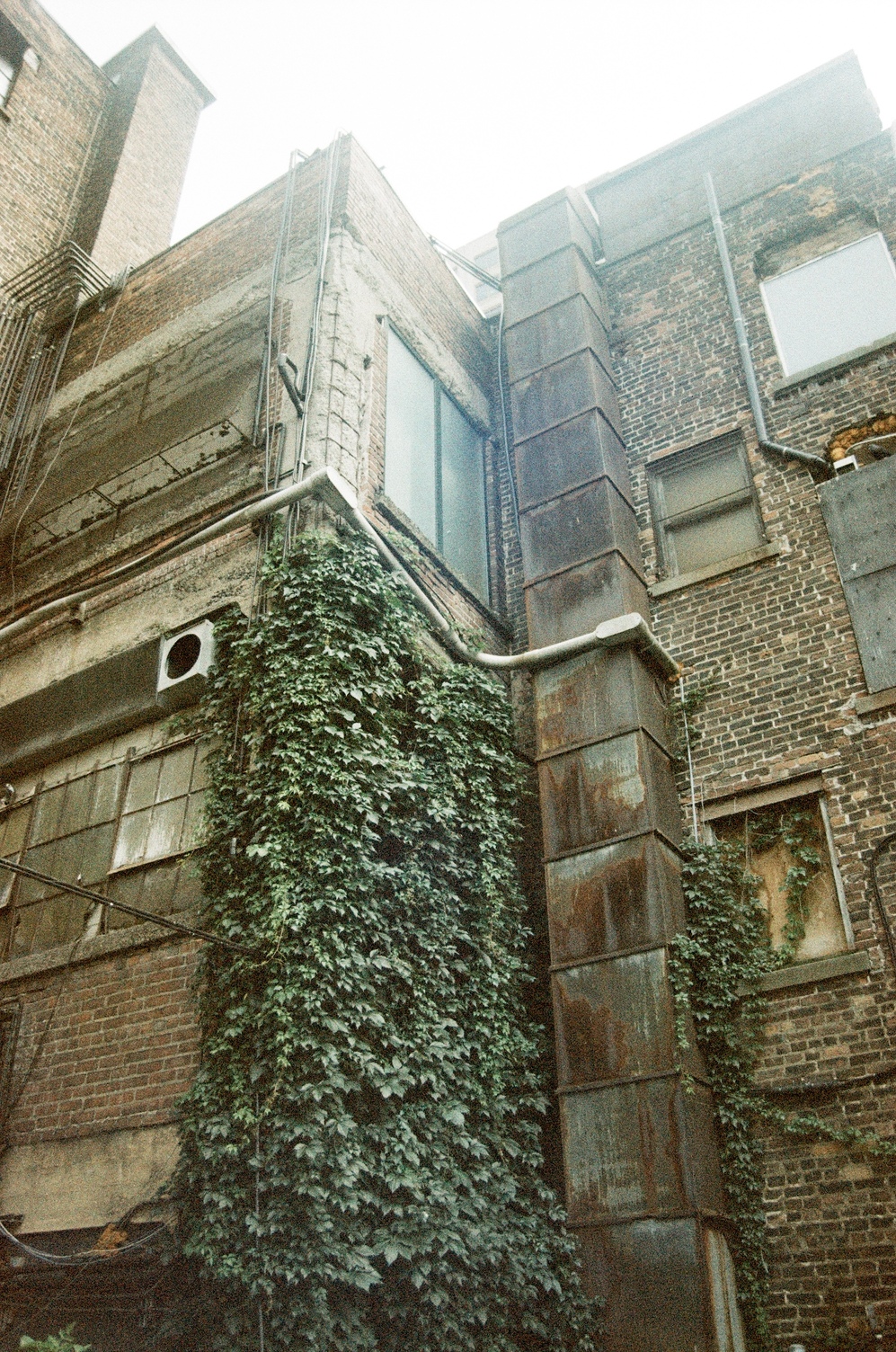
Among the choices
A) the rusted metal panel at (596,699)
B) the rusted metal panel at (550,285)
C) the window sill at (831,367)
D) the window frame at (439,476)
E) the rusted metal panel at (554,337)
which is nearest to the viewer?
the rusted metal panel at (596,699)

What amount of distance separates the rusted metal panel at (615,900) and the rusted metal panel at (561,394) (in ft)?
16.5

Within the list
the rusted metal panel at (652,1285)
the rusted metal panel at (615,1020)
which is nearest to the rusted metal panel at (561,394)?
the rusted metal panel at (615,1020)

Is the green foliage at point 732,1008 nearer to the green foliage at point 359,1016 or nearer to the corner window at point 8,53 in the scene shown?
the green foliage at point 359,1016

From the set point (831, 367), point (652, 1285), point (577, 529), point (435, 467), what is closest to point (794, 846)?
point (652, 1285)

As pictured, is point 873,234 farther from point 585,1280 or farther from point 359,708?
point 585,1280

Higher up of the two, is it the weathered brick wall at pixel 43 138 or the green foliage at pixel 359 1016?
the weathered brick wall at pixel 43 138

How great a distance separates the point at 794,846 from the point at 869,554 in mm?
2761

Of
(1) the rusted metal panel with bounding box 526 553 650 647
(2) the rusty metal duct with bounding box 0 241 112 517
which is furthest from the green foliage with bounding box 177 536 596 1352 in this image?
(2) the rusty metal duct with bounding box 0 241 112 517

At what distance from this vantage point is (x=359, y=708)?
7.85 m

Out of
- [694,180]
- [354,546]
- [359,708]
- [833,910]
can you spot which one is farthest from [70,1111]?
[694,180]

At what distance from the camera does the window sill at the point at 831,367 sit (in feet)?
33.8

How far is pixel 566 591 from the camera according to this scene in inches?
403

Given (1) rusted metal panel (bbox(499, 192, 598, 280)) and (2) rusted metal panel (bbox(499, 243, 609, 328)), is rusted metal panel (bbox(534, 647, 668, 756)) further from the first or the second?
(1) rusted metal panel (bbox(499, 192, 598, 280))

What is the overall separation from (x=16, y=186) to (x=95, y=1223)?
1471cm
